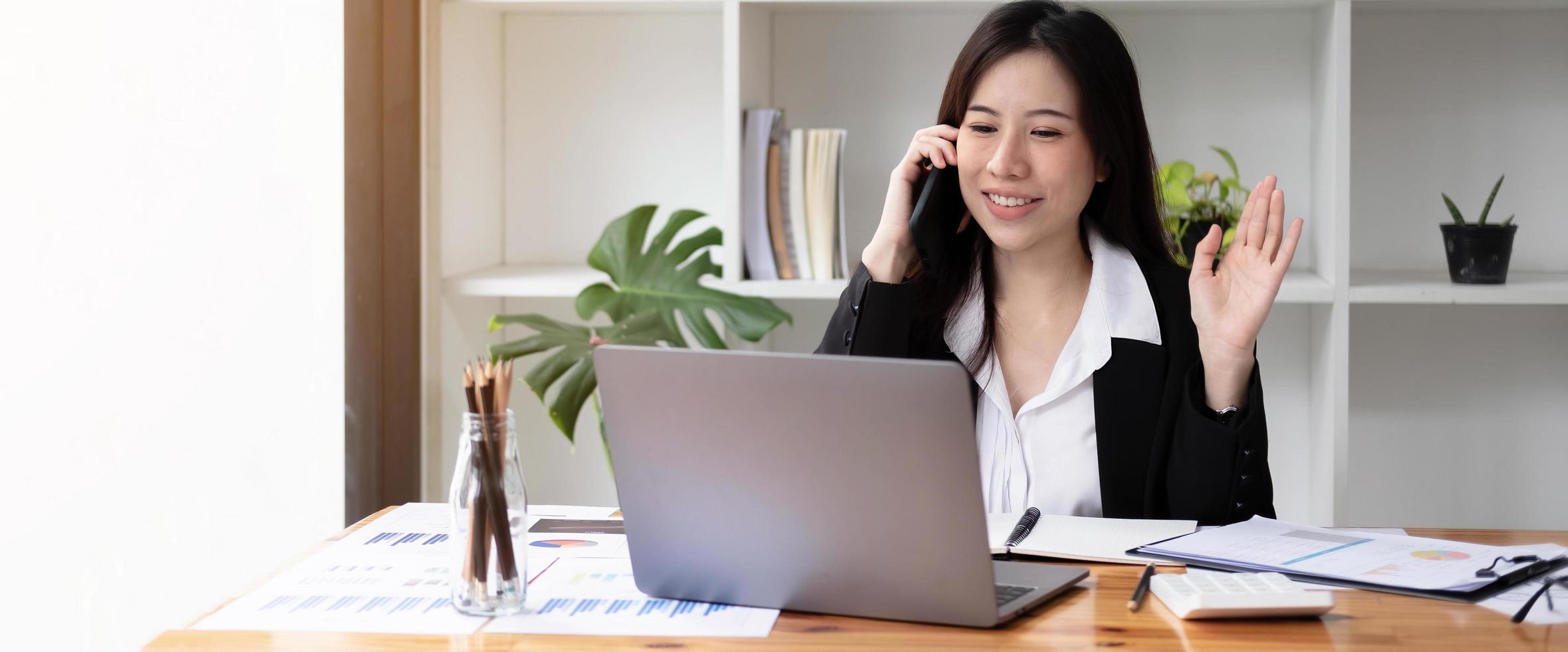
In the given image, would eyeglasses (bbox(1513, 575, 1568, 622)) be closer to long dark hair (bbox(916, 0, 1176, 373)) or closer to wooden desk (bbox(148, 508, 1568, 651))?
wooden desk (bbox(148, 508, 1568, 651))

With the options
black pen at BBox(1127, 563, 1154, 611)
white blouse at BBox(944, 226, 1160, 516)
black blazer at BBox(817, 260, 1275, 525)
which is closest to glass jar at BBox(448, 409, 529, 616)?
black pen at BBox(1127, 563, 1154, 611)

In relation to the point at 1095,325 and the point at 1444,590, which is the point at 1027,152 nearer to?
the point at 1095,325

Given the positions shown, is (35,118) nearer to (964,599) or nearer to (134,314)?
(134,314)

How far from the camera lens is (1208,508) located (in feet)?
4.98

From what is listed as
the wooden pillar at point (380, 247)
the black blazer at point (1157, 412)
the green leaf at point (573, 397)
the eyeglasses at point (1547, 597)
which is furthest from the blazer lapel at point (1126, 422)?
the wooden pillar at point (380, 247)

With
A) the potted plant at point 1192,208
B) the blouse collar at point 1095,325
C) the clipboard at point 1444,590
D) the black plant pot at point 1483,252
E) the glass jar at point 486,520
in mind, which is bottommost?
the clipboard at point 1444,590

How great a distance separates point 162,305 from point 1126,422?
1520mm

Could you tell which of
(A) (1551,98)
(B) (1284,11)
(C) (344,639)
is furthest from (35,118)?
(A) (1551,98)

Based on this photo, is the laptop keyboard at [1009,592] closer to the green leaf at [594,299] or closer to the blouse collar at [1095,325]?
the blouse collar at [1095,325]

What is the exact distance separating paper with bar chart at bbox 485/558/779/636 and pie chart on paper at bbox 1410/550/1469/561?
0.61 meters

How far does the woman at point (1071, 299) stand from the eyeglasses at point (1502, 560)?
1.28ft

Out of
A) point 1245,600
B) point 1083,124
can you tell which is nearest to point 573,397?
point 1083,124

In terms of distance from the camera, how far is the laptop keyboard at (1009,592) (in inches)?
39.9

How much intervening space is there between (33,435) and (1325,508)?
A: 2140 mm
